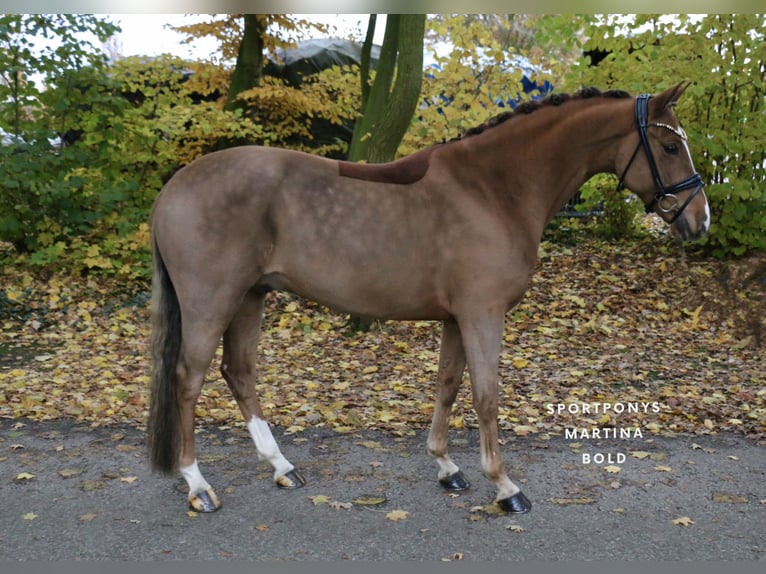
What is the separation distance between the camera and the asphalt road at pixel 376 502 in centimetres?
338

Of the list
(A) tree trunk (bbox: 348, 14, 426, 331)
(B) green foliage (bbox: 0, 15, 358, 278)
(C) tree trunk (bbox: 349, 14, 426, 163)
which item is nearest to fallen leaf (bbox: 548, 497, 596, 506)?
(A) tree trunk (bbox: 348, 14, 426, 331)

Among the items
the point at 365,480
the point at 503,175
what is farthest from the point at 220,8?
the point at 365,480

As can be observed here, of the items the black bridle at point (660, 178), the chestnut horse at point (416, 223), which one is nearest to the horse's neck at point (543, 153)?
the chestnut horse at point (416, 223)

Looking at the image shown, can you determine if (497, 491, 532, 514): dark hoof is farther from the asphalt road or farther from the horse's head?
the horse's head

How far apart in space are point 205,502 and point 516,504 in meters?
1.69

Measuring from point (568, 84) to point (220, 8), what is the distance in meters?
6.65

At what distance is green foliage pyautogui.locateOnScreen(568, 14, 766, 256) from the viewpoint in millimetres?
8492

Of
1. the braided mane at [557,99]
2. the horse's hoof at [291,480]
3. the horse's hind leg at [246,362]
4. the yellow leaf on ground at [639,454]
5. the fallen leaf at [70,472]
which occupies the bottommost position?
the fallen leaf at [70,472]

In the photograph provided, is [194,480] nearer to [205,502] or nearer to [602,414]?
[205,502]

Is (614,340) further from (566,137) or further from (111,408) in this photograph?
(111,408)

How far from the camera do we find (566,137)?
3.80 m

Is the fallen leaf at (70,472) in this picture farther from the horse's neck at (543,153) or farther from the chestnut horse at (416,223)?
the horse's neck at (543,153)

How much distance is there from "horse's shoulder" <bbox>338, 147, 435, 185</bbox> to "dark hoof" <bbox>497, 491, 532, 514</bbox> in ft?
5.96

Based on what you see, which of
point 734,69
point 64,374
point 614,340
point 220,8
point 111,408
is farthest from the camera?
point 734,69
